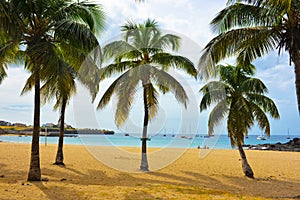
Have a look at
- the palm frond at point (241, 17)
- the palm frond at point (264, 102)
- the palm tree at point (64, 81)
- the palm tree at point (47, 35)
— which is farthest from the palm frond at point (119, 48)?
the palm frond at point (264, 102)

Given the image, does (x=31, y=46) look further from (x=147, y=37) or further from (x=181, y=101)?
(x=181, y=101)

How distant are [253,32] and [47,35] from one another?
21.8ft

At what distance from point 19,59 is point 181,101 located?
7.52 m

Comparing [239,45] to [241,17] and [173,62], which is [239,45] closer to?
[241,17]

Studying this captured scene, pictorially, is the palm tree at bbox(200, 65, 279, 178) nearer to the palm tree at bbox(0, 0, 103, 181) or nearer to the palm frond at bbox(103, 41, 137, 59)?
the palm frond at bbox(103, 41, 137, 59)

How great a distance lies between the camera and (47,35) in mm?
9250

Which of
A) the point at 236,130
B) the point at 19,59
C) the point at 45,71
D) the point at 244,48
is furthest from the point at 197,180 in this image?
the point at 19,59

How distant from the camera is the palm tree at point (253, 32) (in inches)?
308

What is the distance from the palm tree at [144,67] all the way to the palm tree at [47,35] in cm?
275

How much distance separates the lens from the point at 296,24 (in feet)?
25.7

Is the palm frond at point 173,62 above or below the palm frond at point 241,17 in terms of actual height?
below

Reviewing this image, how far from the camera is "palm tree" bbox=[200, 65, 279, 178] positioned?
11180mm

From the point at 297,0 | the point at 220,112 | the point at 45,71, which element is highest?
the point at 297,0

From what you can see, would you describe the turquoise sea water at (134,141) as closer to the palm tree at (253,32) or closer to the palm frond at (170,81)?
the palm frond at (170,81)
